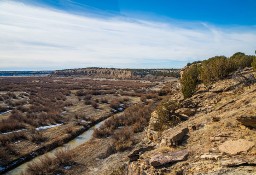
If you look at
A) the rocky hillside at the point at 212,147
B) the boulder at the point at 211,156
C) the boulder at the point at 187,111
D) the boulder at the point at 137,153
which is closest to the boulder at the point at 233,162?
the rocky hillside at the point at 212,147

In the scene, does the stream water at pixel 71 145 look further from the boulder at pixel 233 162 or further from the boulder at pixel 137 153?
the boulder at pixel 233 162

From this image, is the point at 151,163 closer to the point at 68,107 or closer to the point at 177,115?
the point at 177,115

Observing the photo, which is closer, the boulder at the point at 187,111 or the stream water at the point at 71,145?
the boulder at the point at 187,111

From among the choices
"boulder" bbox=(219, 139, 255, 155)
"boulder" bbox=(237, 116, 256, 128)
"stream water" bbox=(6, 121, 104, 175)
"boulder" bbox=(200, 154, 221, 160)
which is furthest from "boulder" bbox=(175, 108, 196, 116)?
"stream water" bbox=(6, 121, 104, 175)

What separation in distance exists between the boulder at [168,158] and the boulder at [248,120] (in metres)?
2.06

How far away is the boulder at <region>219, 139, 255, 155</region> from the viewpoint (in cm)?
781

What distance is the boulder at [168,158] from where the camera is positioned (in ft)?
29.5

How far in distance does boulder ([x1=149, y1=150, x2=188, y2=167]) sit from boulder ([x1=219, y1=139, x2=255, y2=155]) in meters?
1.30

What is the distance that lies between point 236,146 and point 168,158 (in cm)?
224

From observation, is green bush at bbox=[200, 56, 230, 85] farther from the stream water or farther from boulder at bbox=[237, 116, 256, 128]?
the stream water

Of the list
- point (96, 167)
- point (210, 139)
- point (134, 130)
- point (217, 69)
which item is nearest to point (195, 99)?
point (217, 69)

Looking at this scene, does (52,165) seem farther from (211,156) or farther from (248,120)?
(248,120)

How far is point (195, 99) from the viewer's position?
15.2m

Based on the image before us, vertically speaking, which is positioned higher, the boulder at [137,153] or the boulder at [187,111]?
the boulder at [187,111]
